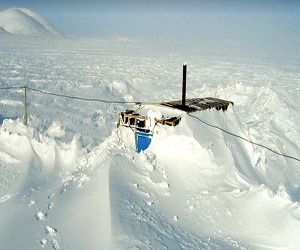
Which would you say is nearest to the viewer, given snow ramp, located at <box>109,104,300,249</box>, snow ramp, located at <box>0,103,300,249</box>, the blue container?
snow ramp, located at <box>0,103,300,249</box>

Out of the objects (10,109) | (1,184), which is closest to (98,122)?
(10,109)

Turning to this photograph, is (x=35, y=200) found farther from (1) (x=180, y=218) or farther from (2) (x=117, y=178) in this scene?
(1) (x=180, y=218)

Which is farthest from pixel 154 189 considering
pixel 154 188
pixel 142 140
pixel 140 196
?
pixel 142 140

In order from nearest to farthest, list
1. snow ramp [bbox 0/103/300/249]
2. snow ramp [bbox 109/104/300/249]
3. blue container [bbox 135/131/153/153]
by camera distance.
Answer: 1. snow ramp [bbox 0/103/300/249]
2. snow ramp [bbox 109/104/300/249]
3. blue container [bbox 135/131/153/153]

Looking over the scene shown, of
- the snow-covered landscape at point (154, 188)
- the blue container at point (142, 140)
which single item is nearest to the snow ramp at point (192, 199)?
the snow-covered landscape at point (154, 188)

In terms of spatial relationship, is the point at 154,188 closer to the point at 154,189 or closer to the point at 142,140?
the point at 154,189

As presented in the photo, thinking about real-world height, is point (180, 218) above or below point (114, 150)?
below

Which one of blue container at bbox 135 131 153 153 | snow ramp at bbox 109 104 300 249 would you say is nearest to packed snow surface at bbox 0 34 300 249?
snow ramp at bbox 109 104 300 249

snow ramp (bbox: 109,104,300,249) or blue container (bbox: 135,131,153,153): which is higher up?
blue container (bbox: 135,131,153,153)

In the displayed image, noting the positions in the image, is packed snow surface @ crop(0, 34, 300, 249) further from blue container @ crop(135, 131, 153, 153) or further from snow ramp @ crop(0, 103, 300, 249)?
blue container @ crop(135, 131, 153, 153)
